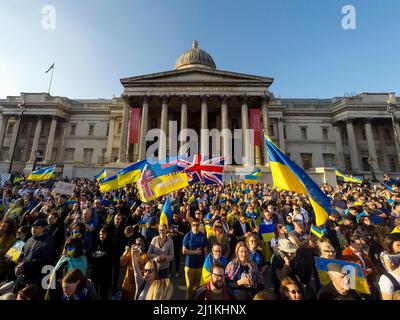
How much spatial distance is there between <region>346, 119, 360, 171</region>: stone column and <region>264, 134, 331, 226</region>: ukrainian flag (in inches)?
1385

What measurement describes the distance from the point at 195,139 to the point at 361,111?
27.9 meters

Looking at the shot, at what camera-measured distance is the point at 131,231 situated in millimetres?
4469

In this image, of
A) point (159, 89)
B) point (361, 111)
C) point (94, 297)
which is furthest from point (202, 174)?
point (361, 111)

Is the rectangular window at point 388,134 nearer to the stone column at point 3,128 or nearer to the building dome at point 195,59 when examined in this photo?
the building dome at point 195,59

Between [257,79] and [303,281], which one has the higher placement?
[257,79]

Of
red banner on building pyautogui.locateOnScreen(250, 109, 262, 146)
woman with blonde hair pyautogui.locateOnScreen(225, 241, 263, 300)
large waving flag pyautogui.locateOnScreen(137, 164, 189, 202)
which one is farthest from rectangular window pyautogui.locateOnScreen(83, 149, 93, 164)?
woman with blonde hair pyautogui.locateOnScreen(225, 241, 263, 300)

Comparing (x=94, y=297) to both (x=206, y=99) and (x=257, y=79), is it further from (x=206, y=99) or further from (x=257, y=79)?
(x=257, y=79)

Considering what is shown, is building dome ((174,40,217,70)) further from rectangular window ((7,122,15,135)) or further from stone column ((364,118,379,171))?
rectangular window ((7,122,15,135))

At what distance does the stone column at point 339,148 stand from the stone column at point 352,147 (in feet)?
5.93

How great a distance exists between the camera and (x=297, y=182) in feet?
16.4

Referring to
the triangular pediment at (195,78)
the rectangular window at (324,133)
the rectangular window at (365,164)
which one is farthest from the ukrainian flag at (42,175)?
the rectangular window at (365,164)

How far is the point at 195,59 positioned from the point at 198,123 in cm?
1373

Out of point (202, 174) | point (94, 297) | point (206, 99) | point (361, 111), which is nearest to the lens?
point (94, 297)
